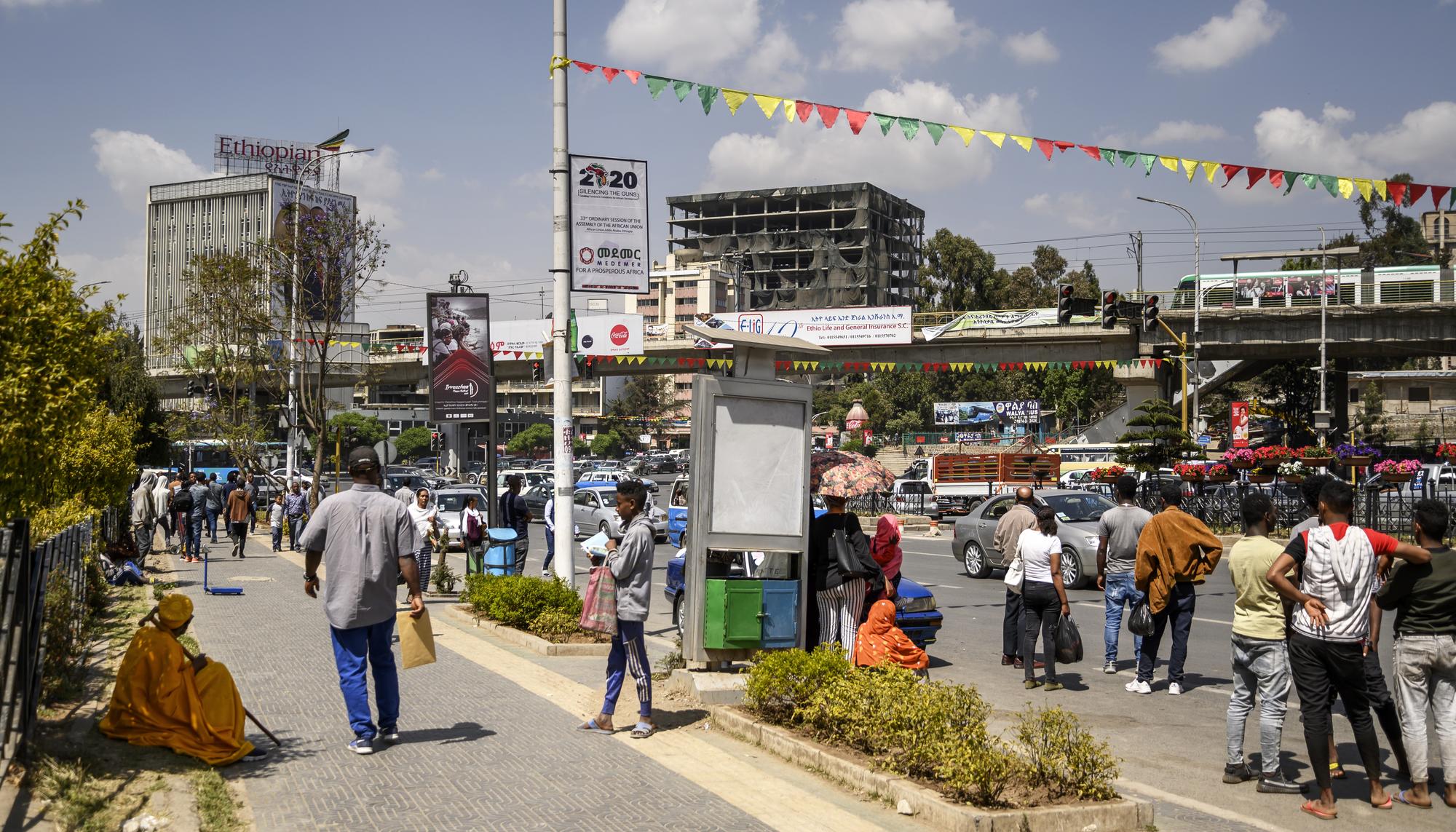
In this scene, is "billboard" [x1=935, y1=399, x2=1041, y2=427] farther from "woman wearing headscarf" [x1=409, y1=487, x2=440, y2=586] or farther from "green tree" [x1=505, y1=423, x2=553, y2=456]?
"woman wearing headscarf" [x1=409, y1=487, x2=440, y2=586]

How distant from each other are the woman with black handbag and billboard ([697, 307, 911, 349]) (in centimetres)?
4332

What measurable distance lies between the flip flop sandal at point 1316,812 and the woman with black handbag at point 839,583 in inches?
140

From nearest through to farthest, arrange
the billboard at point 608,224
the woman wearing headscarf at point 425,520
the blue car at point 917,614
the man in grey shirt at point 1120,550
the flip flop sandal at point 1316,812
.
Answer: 1. the flip flop sandal at point 1316,812
2. the man in grey shirt at point 1120,550
3. the blue car at point 917,614
4. the billboard at point 608,224
5. the woman wearing headscarf at point 425,520

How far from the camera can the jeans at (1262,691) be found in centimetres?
696

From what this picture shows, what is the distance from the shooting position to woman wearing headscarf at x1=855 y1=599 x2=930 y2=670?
29.0 feet

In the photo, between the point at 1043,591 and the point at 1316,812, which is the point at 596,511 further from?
the point at 1316,812

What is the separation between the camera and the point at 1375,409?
73375mm

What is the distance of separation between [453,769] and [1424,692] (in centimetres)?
539

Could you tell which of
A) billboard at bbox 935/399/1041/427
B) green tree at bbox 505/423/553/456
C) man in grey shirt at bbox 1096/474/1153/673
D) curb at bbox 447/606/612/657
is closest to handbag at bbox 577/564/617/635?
curb at bbox 447/606/612/657

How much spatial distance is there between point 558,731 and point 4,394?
3830 mm

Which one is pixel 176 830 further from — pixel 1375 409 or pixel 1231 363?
pixel 1375 409

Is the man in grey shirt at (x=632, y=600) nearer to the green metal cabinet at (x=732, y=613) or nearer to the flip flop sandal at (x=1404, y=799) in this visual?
the green metal cabinet at (x=732, y=613)

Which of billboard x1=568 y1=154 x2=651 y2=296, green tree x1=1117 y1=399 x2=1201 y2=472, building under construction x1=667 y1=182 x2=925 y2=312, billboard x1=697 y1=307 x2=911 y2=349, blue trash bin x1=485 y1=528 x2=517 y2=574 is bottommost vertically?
blue trash bin x1=485 y1=528 x2=517 y2=574

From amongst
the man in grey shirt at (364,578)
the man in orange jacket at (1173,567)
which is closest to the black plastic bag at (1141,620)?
the man in orange jacket at (1173,567)
